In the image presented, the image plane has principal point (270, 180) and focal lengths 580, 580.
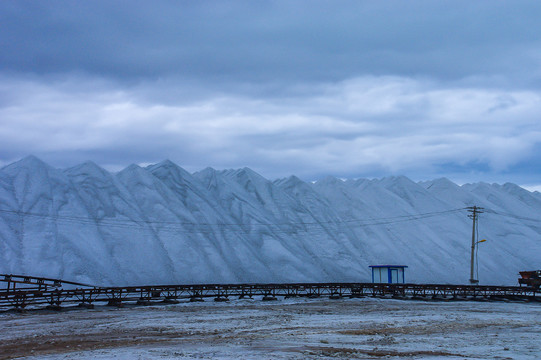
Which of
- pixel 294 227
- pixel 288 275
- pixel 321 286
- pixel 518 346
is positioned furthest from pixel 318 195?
pixel 518 346

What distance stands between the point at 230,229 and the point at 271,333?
3982 centimetres

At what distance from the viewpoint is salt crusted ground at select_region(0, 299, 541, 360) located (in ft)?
54.3

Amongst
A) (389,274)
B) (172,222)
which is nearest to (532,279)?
(389,274)

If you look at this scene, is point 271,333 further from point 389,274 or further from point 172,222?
point 172,222

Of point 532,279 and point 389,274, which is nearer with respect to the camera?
point 532,279

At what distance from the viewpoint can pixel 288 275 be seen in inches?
2158

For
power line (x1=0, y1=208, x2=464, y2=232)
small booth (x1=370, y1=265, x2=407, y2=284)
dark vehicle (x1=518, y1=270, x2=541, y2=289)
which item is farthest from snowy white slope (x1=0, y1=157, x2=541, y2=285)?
dark vehicle (x1=518, y1=270, x2=541, y2=289)

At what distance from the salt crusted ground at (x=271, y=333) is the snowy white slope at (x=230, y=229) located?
15.9 m

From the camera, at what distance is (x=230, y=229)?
6069 cm

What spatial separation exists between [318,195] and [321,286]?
120ft

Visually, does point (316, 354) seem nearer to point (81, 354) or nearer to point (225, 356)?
point (225, 356)

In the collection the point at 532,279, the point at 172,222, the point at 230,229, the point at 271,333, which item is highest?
the point at 172,222

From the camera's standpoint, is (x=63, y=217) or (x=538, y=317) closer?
(x=538, y=317)

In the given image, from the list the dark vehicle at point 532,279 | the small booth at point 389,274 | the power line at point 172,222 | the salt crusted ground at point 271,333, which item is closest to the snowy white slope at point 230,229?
the power line at point 172,222
